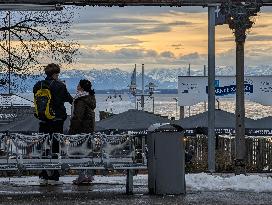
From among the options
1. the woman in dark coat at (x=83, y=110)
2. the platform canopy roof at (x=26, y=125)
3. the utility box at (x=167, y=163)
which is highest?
the woman in dark coat at (x=83, y=110)

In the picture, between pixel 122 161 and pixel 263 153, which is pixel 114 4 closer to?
pixel 122 161

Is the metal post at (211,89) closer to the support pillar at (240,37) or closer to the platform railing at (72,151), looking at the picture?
the support pillar at (240,37)

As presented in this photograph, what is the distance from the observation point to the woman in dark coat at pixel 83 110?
13.5 meters

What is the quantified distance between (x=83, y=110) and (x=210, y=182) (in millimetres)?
2487

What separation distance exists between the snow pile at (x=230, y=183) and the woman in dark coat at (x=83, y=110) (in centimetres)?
199

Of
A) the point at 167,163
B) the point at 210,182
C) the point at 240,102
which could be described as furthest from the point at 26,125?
the point at 167,163

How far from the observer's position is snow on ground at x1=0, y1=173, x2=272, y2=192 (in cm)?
1309

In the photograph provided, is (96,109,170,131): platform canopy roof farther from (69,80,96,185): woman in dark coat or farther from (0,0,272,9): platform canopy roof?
(69,80,96,185): woman in dark coat

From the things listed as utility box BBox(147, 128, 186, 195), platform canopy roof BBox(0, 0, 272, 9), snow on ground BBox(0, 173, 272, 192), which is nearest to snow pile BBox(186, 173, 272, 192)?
snow on ground BBox(0, 173, 272, 192)

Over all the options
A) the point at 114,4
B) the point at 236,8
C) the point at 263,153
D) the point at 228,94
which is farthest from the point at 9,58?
the point at 236,8

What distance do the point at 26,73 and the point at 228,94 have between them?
7.61 meters

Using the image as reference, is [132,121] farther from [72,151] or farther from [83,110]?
[72,151]

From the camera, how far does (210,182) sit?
13.6 metres

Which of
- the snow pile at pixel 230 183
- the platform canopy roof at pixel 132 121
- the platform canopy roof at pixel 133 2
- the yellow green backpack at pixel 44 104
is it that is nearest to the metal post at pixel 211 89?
the platform canopy roof at pixel 133 2
